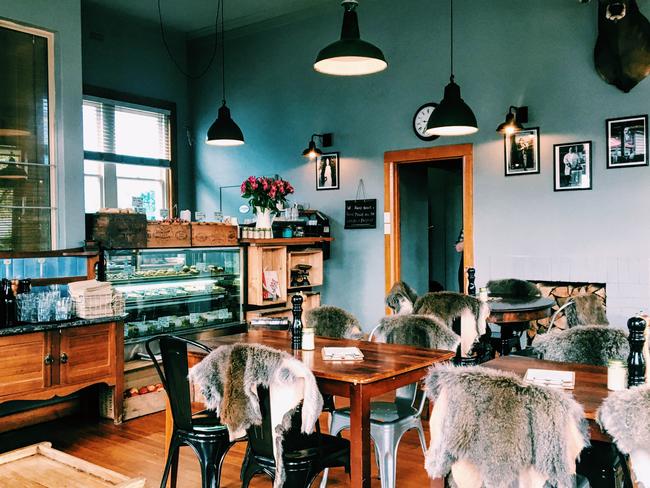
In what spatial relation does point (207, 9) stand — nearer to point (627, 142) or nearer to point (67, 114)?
point (67, 114)

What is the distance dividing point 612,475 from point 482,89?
455 cm

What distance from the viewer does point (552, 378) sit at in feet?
7.72

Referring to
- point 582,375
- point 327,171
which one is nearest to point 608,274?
point 327,171

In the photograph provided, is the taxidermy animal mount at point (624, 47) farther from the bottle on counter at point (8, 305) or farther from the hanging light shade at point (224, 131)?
the bottle on counter at point (8, 305)

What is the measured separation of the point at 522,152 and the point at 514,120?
0.37m

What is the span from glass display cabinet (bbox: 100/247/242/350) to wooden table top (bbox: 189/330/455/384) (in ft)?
5.51

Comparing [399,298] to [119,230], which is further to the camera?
[399,298]

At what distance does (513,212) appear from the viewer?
6102 mm

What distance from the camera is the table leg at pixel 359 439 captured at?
100 inches

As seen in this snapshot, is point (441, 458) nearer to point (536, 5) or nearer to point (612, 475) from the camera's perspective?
point (612, 475)

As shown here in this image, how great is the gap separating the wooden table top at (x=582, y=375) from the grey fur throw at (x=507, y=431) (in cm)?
27

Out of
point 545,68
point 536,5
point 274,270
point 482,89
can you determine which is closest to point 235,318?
point 274,270

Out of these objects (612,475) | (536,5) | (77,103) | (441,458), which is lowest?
(612,475)

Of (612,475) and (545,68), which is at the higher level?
(545,68)
